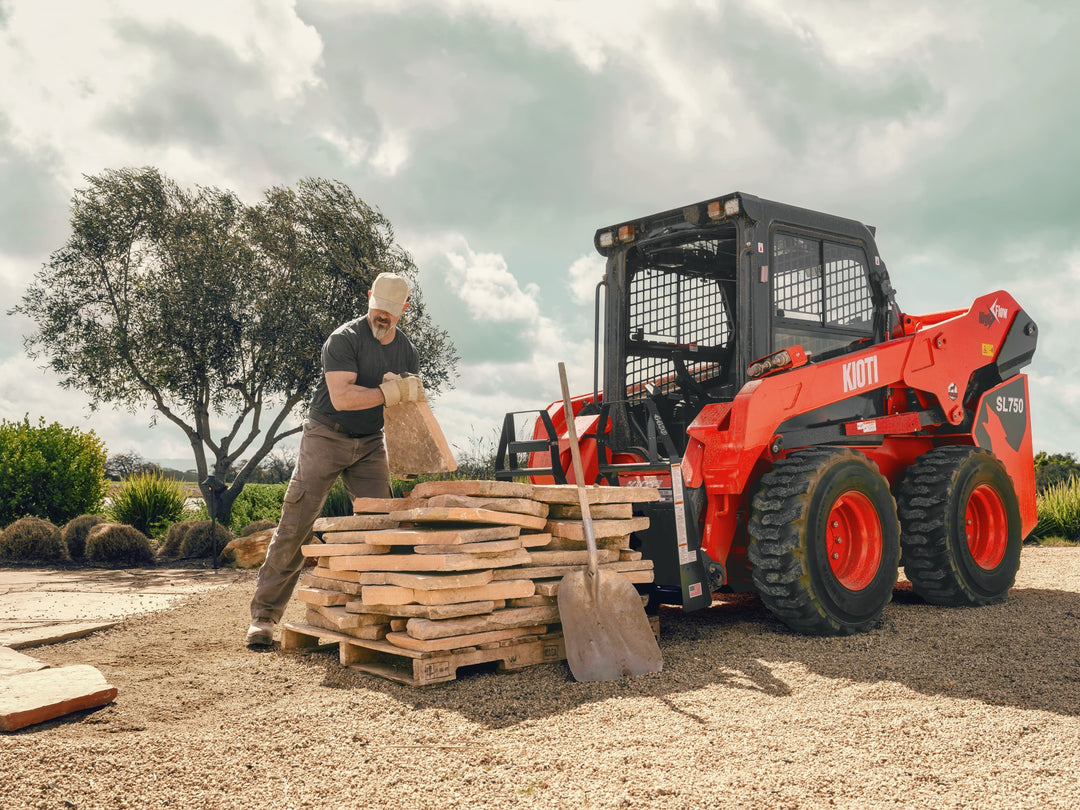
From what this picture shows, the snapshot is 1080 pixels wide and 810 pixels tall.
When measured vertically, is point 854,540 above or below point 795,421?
below

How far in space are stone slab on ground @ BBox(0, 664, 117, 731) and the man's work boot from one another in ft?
3.69

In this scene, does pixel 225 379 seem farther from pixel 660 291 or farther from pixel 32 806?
pixel 32 806

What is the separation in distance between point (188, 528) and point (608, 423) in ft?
24.8

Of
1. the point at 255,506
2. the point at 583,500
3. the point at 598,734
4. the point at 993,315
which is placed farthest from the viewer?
the point at 255,506

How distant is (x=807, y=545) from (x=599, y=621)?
1.53 meters

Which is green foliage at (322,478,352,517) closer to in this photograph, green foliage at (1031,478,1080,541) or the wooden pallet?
the wooden pallet

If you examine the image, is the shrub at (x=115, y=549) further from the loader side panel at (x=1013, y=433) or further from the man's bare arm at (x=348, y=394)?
the loader side panel at (x=1013, y=433)

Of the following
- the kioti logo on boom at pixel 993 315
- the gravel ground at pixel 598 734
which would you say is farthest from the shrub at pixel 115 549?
the kioti logo on boom at pixel 993 315

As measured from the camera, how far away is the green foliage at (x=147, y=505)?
45.9ft

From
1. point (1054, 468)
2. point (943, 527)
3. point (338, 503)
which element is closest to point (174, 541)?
point (338, 503)

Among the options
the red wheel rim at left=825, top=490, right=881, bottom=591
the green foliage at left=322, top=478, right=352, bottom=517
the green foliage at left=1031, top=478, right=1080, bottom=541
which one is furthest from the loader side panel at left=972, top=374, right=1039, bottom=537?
the green foliage at left=322, top=478, right=352, bottom=517

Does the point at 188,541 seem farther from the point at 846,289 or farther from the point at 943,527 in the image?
the point at 943,527

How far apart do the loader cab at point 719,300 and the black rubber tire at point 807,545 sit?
555 millimetres

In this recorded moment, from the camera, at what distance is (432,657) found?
454 cm
